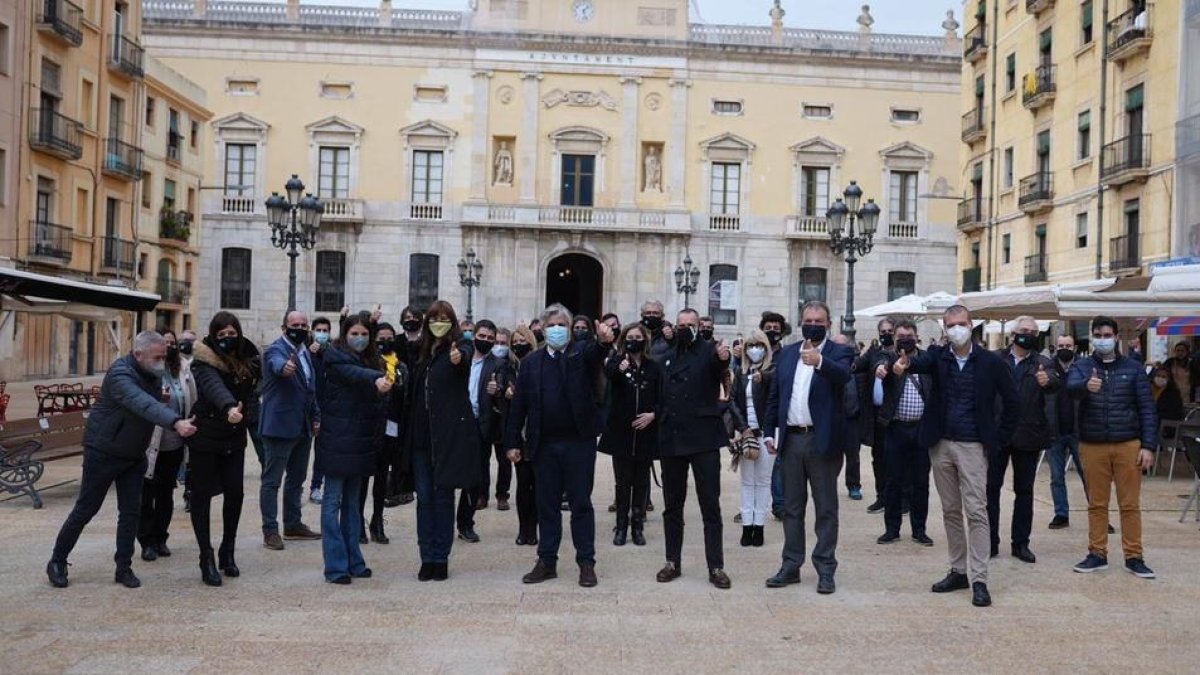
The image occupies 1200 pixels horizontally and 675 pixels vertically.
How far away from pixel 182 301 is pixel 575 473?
33.3m

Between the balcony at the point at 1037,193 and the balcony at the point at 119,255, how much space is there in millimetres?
25673

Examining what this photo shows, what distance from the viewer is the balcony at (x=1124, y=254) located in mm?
24422

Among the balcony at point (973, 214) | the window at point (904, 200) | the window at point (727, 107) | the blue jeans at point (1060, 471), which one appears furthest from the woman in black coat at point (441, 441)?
the window at point (904, 200)

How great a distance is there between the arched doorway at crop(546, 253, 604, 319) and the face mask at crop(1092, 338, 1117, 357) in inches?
1309

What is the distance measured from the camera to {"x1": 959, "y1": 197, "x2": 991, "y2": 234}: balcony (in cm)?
3278

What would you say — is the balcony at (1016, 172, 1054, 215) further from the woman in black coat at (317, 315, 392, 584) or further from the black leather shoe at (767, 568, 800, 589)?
the woman in black coat at (317, 315, 392, 584)

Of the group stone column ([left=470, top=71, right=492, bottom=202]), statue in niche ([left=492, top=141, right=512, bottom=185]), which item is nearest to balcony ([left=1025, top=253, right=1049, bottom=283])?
statue in niche ([left=492, top=141, right=512, bottom=185])

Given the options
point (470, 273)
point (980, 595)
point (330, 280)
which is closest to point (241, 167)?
point (330, 280)

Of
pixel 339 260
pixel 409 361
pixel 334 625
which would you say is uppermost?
pixel 339 260

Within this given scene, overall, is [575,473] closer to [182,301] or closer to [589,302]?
[182,301]

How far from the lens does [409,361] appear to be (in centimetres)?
931

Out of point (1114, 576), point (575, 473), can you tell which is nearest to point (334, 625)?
point (575, 473)

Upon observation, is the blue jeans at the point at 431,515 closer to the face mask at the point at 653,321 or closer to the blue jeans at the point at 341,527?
Answer: the blue jeans at the point at 341,527

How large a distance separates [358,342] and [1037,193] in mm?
25338
